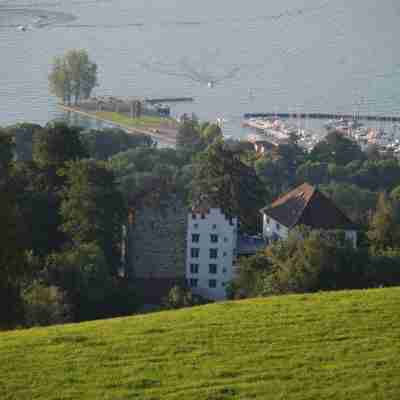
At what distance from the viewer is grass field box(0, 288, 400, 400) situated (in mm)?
4484

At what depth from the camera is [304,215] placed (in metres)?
14.8

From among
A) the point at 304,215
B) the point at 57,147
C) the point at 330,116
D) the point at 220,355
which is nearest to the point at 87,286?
the point at 304,215

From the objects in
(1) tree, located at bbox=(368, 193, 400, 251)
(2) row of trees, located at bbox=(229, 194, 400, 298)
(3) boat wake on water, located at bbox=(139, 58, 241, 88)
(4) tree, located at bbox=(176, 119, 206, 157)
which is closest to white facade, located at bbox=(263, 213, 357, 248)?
(1) tree, located at bbox=(368, 193, 400, 251)

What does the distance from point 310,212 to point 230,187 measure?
8.73 ft

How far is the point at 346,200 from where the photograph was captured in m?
22.3

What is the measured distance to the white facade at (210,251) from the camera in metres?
14.3

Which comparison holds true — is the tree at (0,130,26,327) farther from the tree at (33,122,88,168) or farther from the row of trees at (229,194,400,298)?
the tree at (33,122,88,168)

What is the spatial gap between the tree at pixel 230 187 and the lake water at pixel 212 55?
1406 centimetres

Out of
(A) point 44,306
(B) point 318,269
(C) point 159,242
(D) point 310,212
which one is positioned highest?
(D) point 310,212

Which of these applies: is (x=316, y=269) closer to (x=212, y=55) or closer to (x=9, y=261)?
(x=9, y=261)

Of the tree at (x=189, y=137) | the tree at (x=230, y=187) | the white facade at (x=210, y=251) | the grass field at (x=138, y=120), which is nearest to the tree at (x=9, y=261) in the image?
the white facade at (x=210, y=251)

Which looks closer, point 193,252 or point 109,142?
point 193,252

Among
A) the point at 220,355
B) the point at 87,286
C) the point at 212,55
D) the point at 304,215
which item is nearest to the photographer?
the point at 220,355

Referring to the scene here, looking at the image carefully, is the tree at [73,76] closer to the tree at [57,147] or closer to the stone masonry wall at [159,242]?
the tree at [57,147]
